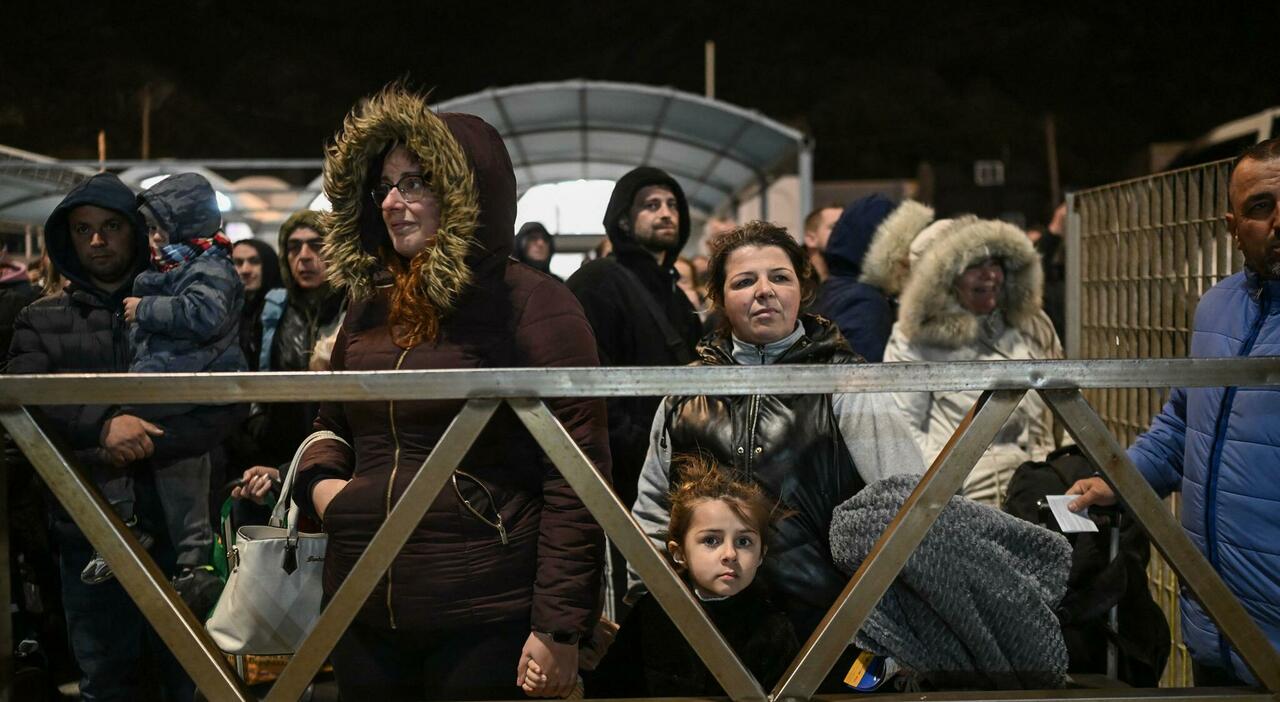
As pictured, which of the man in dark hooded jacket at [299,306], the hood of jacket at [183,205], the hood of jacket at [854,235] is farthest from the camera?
the hood of jacket at [854,235]

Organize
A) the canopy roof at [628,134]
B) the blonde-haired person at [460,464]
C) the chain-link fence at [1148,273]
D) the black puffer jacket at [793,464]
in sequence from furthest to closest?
the canopy roof at [628,134] < the chain-link fence at [1148,273] < the black puffer jacket at [793,464] < the blonde-haired person at [460,464]

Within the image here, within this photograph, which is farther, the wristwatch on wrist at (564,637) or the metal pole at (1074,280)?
the metal pole at (1074,280)

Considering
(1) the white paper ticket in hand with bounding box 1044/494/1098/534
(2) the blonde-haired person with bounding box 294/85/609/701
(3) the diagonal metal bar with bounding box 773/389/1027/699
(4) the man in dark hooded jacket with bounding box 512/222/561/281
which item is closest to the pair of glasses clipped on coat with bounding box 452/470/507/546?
(2) the blonde-haired person with bounding box 294/85/609/701

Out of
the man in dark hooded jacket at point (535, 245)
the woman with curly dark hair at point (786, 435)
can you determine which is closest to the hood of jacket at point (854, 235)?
the woman with curly dark hair at point (786, 435)

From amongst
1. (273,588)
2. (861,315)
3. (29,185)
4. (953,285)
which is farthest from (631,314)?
(29,185)

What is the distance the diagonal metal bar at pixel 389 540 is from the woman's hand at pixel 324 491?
389 millimetres

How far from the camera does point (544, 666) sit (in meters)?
2.15

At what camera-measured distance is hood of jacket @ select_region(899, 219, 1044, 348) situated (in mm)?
4332

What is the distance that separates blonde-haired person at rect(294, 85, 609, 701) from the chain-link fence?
208 cm

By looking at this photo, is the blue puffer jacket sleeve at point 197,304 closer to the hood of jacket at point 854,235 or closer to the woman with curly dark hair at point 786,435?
the woman with curly dark hair at point 786,435

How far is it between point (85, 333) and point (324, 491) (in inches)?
61.4

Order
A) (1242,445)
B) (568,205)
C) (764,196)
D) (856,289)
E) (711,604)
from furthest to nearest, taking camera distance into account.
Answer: (568,205), (764,196), (856,289), (711,604), (1242,445)

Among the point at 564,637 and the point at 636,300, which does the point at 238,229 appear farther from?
the point at 564,637

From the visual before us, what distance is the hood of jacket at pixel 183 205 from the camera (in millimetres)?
3557
